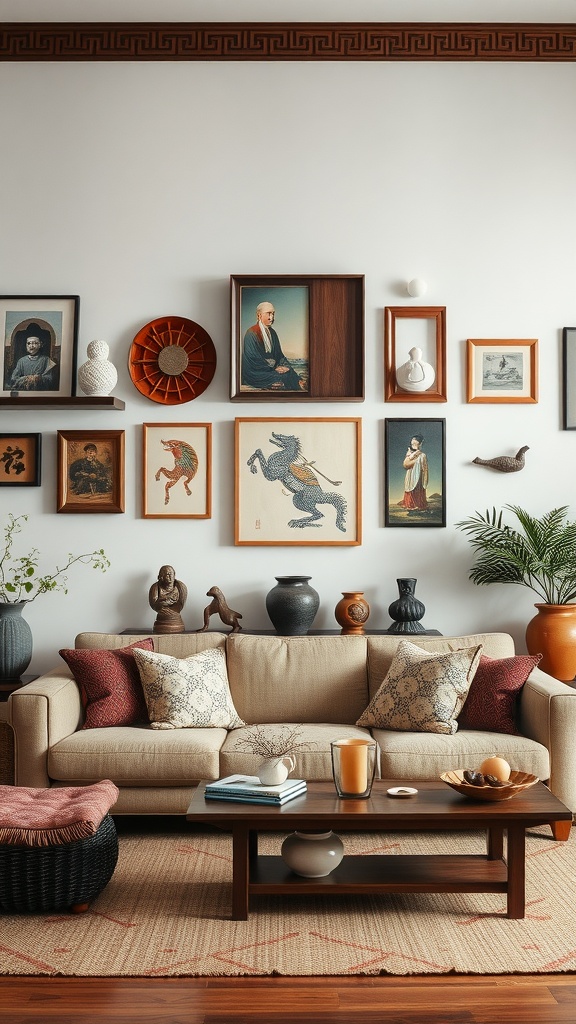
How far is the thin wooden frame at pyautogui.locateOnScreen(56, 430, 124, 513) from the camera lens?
468 cm

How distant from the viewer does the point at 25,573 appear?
15.3 ft

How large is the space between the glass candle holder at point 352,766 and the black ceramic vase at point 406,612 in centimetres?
155

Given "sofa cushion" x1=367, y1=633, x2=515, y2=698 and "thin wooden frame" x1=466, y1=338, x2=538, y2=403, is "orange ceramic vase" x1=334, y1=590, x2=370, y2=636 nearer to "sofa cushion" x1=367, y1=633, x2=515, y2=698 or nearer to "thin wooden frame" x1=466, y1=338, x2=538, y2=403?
"sofa cushion" x1=367, y1=633, x2=515, y2=698

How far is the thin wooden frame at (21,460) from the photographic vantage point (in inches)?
185

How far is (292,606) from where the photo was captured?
14.5 ft

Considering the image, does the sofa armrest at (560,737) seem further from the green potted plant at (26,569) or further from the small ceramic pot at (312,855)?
the green potted plant at (26,569)

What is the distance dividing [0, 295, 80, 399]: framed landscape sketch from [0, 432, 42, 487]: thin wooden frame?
0.23 m

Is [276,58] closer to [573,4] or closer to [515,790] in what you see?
[573,4]

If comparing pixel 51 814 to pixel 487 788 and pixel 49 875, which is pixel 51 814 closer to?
pixel 49 875

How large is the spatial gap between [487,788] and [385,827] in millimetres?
349

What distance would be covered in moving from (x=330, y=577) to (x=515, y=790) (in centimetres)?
197

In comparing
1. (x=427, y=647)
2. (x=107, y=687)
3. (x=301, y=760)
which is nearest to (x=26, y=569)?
(x=107, y=687)

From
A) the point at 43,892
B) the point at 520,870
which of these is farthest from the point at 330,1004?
the point at 43,892

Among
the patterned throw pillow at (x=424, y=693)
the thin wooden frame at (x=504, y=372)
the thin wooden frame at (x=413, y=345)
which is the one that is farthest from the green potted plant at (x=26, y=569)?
the thin wooden frame at (x=504, y=372)
